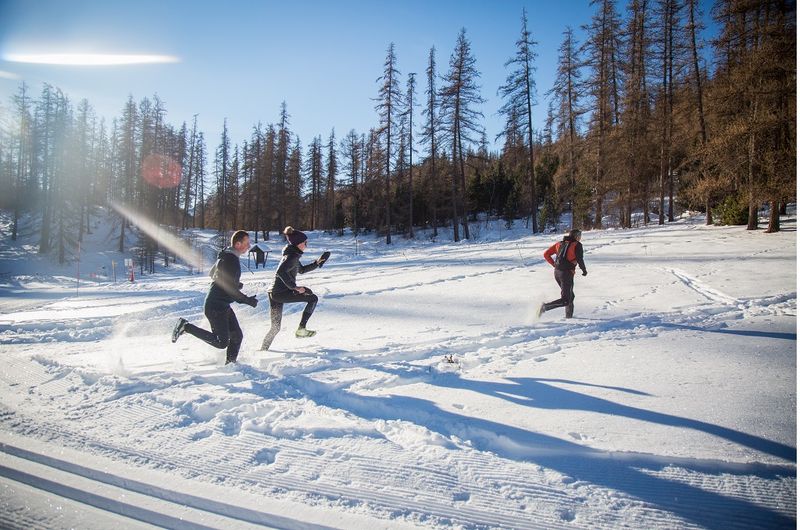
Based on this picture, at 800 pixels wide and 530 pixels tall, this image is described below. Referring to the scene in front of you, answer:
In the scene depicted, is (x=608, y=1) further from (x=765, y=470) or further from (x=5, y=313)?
(x=5, y=313)

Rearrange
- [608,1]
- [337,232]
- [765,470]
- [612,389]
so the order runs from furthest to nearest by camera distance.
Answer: [337,232] < [608,1] < [612,389] < [765,470]

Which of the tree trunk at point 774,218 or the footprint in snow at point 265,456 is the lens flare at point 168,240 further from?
the tree trunk at point 774,218

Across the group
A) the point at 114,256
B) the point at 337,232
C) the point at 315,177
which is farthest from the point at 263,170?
the point at 114,256

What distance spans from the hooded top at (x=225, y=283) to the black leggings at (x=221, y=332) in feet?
0.38

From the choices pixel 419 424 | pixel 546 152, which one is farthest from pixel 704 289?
pixel 546 152

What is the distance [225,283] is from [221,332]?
0.65m

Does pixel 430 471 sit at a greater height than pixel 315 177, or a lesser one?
lesser

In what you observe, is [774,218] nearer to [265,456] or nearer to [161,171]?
[265,456]

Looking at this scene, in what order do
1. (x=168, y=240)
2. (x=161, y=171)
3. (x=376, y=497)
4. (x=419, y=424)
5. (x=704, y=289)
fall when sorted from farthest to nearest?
(x=161, y=171) → (x=168, y=240) → (x=704, y=289) → (x=419, y=424) → (x=376, y=497)

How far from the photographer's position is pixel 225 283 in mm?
4543

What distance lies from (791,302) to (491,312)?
5.69 meters

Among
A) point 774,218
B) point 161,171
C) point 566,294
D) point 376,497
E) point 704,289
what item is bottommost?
point 376,497

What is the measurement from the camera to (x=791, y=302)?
22.4 feet

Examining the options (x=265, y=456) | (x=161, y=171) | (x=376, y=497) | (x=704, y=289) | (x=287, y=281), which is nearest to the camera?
(x=376, y=497)
